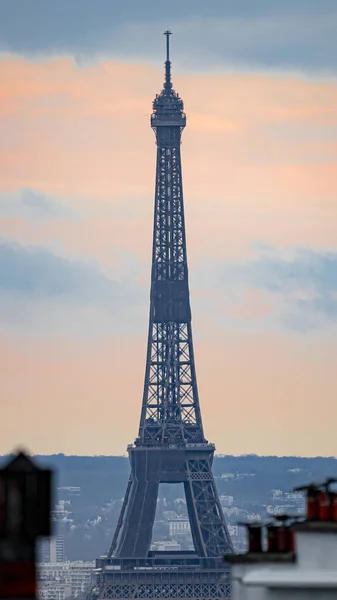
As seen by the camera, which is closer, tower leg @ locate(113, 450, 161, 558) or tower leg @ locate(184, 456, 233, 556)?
tower leg @ locate(184, 456, 233, 556)

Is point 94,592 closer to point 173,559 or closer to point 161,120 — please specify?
point 173,559

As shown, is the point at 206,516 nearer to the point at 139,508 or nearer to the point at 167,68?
A: the point at 139,508

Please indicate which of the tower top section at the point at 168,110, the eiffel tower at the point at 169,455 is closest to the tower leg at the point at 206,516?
the eiffel tower at the point at 169,455

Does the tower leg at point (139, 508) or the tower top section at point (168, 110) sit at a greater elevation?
the tower top section at point (168, 110)

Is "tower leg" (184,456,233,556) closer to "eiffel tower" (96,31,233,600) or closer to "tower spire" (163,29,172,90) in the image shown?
"eiffel tower" (96,31,233,600)

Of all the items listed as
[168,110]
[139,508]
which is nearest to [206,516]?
[139,508]

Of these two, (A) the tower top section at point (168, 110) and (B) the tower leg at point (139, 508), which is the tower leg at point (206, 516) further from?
(A) the tower top section at point (168, 110)

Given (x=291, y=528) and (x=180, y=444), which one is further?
(x=180, y=444)

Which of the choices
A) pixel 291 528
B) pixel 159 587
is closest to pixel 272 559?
pixel 291 528

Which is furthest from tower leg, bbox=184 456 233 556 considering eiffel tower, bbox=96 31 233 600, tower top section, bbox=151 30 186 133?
tower top section, bbox=151 30 186 133
